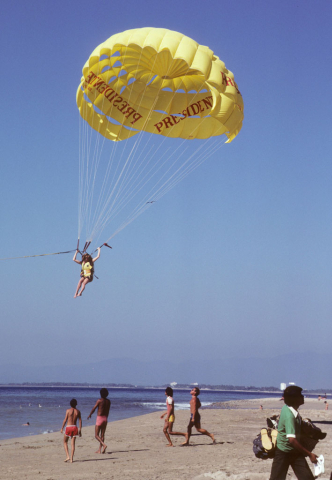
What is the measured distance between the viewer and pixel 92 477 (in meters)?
7.98

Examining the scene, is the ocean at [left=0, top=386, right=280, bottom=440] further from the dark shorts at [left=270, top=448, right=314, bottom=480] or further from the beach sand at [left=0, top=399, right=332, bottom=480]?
the dark shorts at [left=270, top=448, right=314, bottom=480]

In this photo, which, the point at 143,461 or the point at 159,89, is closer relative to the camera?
the point at 143,461

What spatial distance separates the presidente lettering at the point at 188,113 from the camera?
15.1m

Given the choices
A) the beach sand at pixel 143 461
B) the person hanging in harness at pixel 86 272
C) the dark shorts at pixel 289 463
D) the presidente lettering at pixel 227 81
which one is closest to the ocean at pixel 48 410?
the beach sand at pixel 143 461

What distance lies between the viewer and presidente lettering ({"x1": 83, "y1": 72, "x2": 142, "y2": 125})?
1409 centimetres

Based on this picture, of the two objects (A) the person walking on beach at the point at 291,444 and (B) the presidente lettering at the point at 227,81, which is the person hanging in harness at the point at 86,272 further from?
(A) the person walking on beach at the point at 291,444

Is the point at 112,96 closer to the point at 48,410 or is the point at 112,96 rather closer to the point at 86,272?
the point at 86,272

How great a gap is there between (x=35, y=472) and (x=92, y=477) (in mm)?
1370

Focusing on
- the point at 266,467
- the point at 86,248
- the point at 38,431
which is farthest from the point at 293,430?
the point at 38,431

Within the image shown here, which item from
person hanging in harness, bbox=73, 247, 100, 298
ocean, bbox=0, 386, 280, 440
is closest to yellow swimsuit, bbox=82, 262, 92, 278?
person hanging in harness, bbox=73, 247, 100, 298

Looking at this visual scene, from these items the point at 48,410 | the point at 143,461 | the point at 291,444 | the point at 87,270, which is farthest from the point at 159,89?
the point at 48,410

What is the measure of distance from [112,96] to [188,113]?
2348mm

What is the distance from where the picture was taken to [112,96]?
1499 cm

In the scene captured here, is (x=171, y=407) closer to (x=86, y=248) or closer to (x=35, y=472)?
(x=35, y=472)
